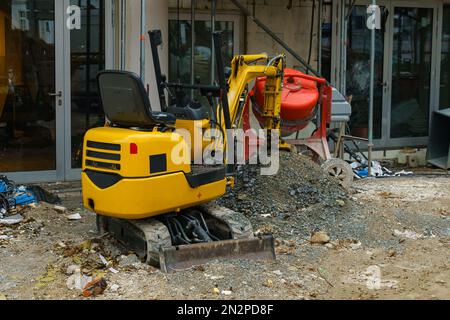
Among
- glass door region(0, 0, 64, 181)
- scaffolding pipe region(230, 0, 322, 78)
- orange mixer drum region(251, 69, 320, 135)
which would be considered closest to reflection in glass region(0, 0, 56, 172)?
glass door region(0, 0, 64, 181)

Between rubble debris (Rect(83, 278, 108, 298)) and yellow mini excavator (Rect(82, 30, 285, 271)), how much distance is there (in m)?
0.50

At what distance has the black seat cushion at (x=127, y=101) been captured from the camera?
557 cm

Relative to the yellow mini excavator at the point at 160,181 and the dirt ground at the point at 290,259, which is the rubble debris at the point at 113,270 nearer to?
the dirt ground at the point at 290,259

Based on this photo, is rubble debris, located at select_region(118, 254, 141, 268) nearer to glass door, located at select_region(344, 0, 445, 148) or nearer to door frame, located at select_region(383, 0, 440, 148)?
glass door, located at select_region(344, 0, 445, 148)

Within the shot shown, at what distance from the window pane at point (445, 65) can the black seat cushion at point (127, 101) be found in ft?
24.9

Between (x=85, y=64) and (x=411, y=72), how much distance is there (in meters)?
5.57

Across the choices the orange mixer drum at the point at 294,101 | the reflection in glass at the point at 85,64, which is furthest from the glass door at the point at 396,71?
the reflection in glass at the point at 85,64

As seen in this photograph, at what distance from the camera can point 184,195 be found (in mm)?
5742

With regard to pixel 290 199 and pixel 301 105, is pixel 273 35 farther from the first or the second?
pixel 290 199

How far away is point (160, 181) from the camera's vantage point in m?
5.54

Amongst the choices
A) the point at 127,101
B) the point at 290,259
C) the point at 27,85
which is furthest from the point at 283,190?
the point at 27,85

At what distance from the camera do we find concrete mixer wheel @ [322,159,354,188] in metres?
8.56
